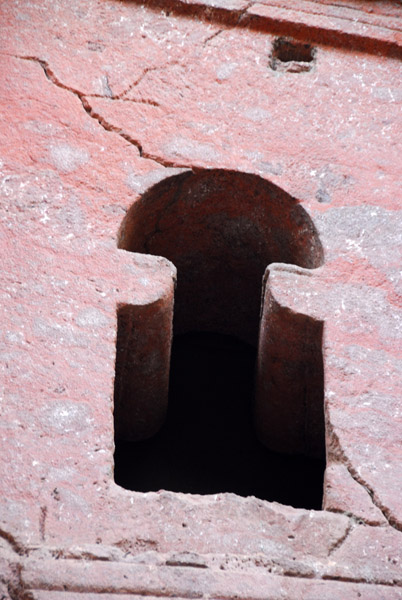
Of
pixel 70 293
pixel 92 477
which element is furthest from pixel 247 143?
pixel 92 477

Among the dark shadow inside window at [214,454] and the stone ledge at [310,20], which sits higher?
the stone ledge at [310,20]

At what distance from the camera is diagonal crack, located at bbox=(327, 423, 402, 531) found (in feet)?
7.93

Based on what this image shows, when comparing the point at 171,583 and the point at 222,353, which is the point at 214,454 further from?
the point at 171,583

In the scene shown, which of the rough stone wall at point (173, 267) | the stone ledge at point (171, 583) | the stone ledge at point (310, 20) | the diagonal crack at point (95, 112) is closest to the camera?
the stone ledge at point (171, 583)

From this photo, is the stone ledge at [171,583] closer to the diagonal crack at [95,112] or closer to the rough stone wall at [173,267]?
the rough stone wall at [173,267]

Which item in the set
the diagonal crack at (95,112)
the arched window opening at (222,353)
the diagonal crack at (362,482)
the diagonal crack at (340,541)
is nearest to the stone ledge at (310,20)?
the diagonal crack at (95,112)

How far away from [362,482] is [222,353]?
4.61ft

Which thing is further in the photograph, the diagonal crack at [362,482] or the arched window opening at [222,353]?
the arched window opening at [222,353]

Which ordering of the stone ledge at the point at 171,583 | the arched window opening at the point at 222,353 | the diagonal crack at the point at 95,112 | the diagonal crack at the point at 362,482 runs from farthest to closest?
the diagonal crack at the point at 95,112 < the arched window opening at the point at 222,353 < the diagonal crack at the point at 362,482 < the stone ledge at the point at 171,583

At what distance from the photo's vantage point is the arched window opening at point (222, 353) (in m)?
3.04

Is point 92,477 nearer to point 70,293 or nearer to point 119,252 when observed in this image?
point 70,293

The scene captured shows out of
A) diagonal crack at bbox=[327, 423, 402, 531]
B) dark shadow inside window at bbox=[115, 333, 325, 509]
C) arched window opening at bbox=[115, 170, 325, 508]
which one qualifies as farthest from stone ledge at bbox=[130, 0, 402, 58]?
diagonal crack at bbox=[327, 423, 402, 531]

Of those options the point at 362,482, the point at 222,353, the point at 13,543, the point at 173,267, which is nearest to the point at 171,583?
the point at 13,543

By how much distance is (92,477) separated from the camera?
2.37 metres
